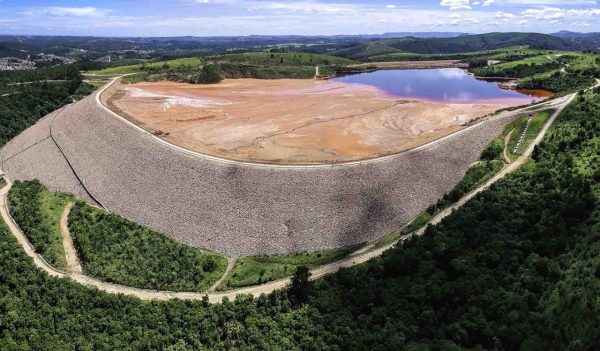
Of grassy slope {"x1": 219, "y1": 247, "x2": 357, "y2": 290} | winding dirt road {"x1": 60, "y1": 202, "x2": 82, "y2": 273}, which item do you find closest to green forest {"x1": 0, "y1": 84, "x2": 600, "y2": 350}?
winding dirt road {"x1": 60, "y1": 202, "x2": 82, "y2": 273}

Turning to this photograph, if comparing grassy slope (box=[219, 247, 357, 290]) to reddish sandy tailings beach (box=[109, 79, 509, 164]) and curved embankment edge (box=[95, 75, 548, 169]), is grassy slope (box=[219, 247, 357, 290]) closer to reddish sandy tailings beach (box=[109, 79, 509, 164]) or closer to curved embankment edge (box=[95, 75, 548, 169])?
curved embankment edge (box=[95, 75, 548, 169])

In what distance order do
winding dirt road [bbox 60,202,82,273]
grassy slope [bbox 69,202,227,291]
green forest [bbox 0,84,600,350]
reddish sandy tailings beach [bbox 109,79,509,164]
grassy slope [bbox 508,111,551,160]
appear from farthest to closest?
reddish sandy tailings beach [bbox 109,79,509,164] < grassy slope [bbox 508,111,551,160] < winding dirt road [bbox 60,202,82,273] < grassy slope [bbox 69,202,227,291] < green forest [bbox 0,84,600,350]

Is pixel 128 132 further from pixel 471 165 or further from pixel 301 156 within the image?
pixel 471 165

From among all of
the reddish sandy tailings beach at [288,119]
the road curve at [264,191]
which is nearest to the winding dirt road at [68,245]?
the road curve at [264,191]

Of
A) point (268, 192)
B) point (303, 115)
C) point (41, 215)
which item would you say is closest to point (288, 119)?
point (303, 115)

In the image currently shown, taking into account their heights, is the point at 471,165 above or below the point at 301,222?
above

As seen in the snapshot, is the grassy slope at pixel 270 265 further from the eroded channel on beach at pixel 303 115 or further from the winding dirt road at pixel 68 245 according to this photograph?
the winding dirt road at pixel 68 245

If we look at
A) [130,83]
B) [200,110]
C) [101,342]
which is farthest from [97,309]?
[130,83]
